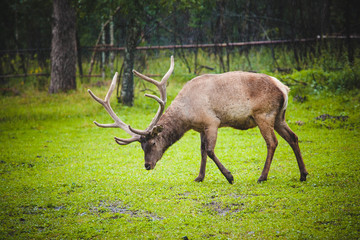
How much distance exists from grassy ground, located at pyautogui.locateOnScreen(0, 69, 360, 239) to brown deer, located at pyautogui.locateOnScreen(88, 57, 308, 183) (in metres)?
0.64

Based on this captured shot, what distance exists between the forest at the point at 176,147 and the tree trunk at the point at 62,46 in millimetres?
43

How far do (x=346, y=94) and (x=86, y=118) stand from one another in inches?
354

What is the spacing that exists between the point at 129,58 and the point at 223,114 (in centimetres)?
777

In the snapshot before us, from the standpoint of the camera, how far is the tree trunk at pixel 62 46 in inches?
606

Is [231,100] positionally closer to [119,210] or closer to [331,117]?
[119,210]

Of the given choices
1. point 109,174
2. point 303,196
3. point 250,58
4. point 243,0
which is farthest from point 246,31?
point 303,196

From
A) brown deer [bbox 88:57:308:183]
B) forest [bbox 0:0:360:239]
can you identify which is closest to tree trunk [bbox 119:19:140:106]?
forest [bbox 0:0:360:239]

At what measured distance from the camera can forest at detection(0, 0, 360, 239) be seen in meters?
4.75

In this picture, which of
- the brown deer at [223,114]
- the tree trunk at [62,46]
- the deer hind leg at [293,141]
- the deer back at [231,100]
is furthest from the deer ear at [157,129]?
the tree trunk at [62,46]

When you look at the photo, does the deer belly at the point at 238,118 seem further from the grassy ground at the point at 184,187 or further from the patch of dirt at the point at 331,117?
the patch of dirt at the point at 331,117

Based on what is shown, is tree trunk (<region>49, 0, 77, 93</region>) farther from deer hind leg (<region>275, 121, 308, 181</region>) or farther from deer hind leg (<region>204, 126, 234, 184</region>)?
deer hind leg (<region>275, 121, 308, 181</region>)

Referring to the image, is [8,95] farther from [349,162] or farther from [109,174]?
[349,162]

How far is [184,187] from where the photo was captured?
20.5 ft

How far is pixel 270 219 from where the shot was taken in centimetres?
459
